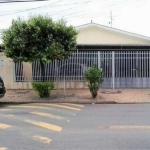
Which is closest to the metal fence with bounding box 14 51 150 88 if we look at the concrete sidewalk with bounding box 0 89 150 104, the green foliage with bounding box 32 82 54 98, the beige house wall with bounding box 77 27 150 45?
the concrete sidewalk with bounding box 0 89 150 104

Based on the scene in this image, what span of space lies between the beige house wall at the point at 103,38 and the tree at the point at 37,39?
646cm

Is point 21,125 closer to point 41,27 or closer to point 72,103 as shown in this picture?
point 72,103

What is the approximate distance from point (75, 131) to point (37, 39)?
26.8ft

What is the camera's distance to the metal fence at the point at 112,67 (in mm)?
18688

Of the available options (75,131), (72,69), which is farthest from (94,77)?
(75,131)

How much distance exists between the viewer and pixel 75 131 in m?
7.63

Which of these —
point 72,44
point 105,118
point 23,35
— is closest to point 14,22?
point 23,35

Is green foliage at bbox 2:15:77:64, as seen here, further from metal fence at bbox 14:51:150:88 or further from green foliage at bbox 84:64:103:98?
metal fence at bbox 14:51:150:88

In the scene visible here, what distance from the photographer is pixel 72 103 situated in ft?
46.9

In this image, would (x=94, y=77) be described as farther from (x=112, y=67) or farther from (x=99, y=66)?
(x=112, y=67)

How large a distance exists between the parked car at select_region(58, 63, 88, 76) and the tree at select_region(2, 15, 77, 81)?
3434 mm

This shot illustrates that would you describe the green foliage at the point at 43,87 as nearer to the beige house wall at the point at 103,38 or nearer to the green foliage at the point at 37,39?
the green foliage at the point at 37,39

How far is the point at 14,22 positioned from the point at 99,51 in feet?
18.9

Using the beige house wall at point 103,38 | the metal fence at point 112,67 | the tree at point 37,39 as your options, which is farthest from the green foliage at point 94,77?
the beige house wall at point 103,38
